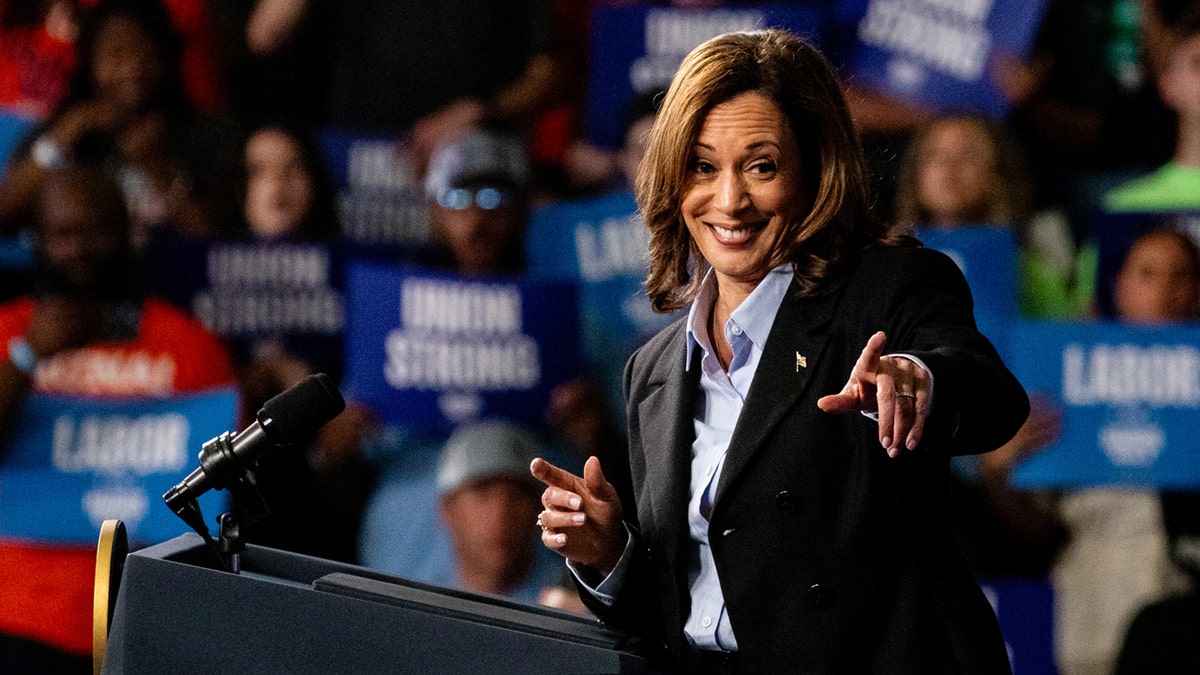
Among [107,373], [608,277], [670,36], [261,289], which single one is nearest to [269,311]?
[261,289]

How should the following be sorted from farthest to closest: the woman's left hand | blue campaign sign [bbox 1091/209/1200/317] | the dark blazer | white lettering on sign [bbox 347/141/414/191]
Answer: white lettering on sign [bbox 347/141/414/191]
blue campaign sign [bbox 1091/209/1200/317]
the dark blazer
the woman's left hand

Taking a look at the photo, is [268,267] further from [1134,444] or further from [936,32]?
[1134,444]

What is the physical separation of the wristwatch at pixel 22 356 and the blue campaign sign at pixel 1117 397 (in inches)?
118

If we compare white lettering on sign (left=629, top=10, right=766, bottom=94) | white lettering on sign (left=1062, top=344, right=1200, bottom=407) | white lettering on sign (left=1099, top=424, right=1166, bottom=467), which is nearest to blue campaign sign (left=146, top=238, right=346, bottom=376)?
white lettering on sign (left=629, top=10, right=766, bottom=94)

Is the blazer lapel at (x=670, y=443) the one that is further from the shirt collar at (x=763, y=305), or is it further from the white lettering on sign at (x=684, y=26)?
the white lettering on sign at (x=684, y=26)

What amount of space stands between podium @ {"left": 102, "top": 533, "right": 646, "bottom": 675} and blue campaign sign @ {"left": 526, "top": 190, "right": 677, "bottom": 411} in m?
2.98

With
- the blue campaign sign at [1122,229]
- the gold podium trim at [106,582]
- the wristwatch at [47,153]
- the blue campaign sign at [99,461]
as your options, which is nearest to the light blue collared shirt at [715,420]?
the gold podium trim at [106,582]

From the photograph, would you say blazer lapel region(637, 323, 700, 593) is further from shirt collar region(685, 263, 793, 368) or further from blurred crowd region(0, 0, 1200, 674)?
blurred crowd region(0, 0, 1200, 674)

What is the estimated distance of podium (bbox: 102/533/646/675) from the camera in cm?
141

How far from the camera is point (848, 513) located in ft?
5.00

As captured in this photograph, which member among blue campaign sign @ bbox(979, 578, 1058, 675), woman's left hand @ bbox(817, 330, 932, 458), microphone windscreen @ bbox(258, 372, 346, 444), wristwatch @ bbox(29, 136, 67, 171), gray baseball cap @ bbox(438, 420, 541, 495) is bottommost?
blue campaign sign @ bbox(979, 578, 1058, 675)

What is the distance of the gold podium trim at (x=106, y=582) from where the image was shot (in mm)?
1537

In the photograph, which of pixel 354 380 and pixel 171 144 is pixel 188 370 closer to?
pixel 354 380

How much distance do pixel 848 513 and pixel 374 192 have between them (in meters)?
3.53
